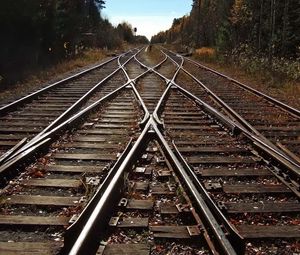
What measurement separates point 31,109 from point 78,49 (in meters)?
24.4

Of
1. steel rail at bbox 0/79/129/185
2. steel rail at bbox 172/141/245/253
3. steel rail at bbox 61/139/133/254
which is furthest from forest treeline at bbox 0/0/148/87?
steel rail at bbox 61/139/133/254

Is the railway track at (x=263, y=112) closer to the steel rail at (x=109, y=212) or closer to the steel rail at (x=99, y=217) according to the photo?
the steel rail at (x=109, y=212)

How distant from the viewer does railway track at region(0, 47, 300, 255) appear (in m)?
3.67

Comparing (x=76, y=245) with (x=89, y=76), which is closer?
(x=76, y=245)

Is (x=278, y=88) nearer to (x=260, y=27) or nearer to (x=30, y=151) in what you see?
(x=30, y=151)

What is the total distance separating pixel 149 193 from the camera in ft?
15.7

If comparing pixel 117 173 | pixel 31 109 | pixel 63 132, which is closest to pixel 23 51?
pixel 31 109

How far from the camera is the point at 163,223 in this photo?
4.09 m

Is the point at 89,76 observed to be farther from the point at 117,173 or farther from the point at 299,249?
the point at 299,249

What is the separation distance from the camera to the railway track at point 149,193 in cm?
367

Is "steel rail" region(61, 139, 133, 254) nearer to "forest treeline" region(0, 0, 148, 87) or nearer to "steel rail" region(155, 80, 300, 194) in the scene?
"steel rail" region(155, 80, 300, 194)

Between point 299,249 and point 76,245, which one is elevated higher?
point 76,245

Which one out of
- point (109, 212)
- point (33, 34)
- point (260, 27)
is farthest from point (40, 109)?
point (260, 27)

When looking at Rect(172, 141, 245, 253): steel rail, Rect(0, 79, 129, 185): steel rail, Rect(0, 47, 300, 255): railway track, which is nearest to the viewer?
Rect(172, 141, 245, 253): steel rail
